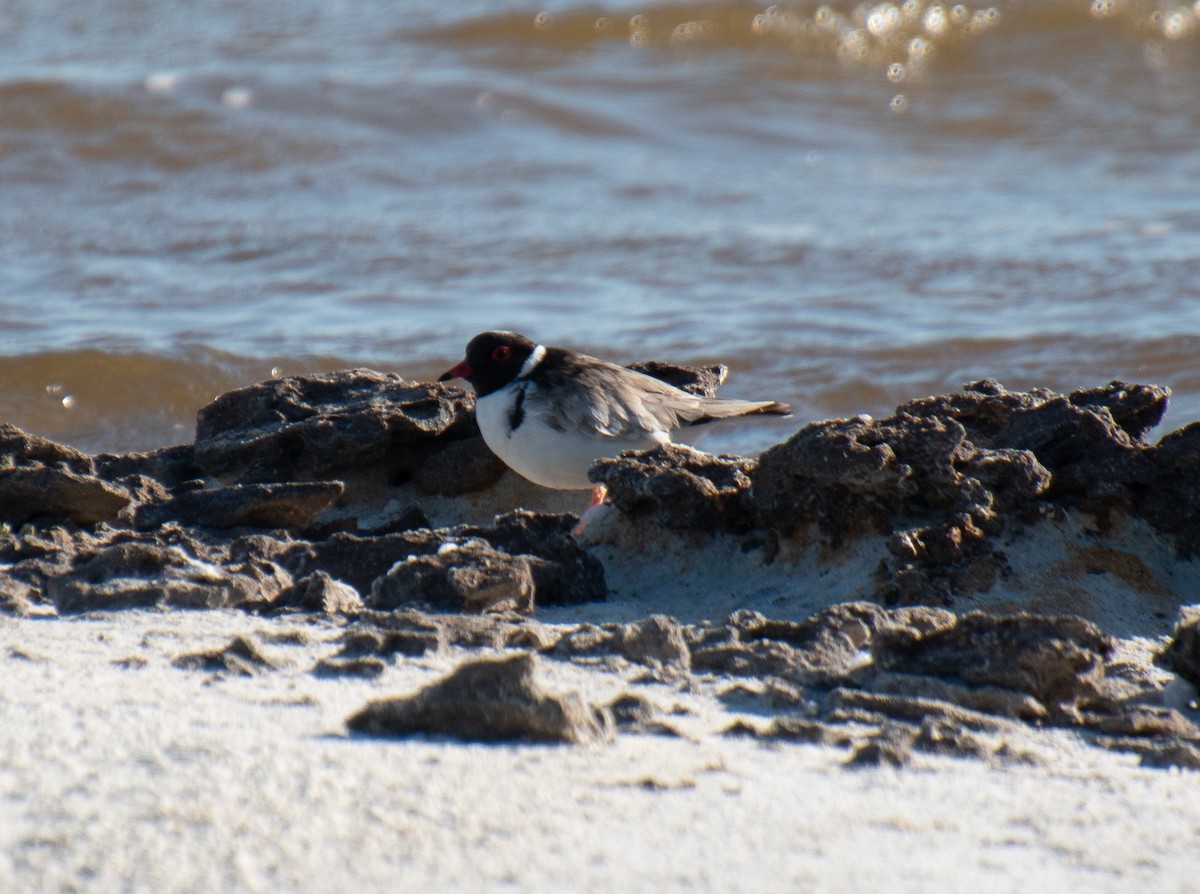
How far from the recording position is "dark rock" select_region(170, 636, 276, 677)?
331 centimetres

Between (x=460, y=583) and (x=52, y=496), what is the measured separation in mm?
1632

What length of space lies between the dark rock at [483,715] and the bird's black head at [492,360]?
3516 mm

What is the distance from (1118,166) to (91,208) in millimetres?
9331

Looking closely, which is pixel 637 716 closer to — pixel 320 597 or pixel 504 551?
pixel 320 597

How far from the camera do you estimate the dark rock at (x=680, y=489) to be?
4.62m

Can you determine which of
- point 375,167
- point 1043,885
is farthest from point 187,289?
point 1043,885

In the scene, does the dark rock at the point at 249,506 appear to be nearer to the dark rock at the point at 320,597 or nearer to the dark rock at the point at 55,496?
the dark rock at the point at 55,496

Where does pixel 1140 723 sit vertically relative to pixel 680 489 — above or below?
below

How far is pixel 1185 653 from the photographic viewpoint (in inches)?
137

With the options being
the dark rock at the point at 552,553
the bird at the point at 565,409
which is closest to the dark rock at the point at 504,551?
the dark rock at the point at 552,553

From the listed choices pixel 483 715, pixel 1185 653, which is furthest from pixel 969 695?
pixel 483 715

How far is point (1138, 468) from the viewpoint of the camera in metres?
4.52

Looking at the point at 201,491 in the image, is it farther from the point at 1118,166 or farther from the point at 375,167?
the point at 1118,166

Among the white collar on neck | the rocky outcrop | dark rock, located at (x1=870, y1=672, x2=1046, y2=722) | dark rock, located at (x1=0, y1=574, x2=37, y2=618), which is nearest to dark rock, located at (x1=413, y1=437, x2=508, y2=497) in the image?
the rocky outcrop
